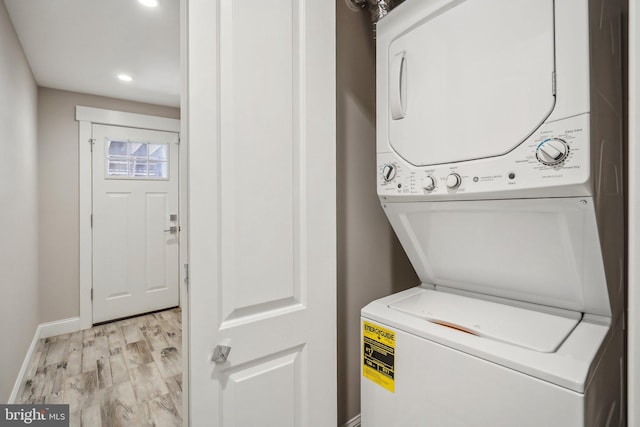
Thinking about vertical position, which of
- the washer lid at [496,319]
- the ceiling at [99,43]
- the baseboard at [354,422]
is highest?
the ceiling at [99,43]

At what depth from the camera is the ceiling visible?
6.18 feet

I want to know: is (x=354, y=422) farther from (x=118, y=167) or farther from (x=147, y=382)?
(x=118, y=167)

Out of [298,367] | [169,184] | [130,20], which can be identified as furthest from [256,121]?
[169,184]

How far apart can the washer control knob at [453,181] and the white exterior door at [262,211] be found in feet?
1.38

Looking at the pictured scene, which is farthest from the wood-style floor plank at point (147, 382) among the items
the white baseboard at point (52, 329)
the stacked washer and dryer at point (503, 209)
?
the stacked washer and dryer at point (503, 209)

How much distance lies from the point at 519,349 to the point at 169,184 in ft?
12.5

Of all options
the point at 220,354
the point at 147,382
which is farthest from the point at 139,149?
the point at 220,354

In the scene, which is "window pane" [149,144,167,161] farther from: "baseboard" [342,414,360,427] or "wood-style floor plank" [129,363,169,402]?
"baseboard" [342,414,360,427]

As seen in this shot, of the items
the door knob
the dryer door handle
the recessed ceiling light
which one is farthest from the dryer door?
the recessed ceiling light

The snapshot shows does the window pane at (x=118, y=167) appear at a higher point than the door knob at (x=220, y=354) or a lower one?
higher

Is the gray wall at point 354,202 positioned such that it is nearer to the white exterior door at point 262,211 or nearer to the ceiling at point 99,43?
the white exterior door at point 262,211

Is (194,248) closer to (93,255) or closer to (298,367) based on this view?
(298,367)

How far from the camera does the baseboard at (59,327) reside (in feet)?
10.0

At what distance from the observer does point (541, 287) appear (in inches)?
37.6
